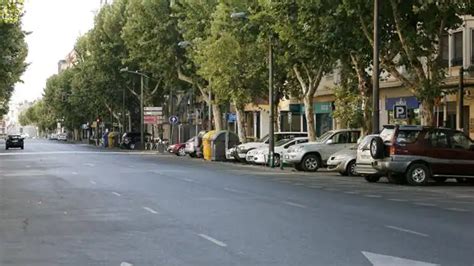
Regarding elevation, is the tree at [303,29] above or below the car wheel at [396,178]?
above

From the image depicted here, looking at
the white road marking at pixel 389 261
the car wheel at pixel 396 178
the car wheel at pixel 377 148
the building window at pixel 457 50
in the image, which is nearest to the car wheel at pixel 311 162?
the car wheel at pixel 396 178

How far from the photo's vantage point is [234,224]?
1220 centimetres

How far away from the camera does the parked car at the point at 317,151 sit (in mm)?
29656

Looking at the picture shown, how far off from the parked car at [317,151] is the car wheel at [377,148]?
7478mm

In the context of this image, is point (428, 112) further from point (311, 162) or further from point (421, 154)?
point (311, 162)

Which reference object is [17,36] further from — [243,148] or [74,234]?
[74,234]

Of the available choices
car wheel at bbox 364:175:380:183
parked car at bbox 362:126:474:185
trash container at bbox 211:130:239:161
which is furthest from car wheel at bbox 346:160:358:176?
trash container at bbox 211:130:239:161

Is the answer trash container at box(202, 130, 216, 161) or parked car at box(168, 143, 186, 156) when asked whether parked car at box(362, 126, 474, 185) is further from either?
parked car at box(168, 143, 186, 156)

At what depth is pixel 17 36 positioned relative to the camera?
4406 cm

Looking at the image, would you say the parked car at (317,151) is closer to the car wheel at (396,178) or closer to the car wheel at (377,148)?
the car wheel at (396,178)

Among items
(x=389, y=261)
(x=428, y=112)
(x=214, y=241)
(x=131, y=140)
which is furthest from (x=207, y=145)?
(x=389, y=261)

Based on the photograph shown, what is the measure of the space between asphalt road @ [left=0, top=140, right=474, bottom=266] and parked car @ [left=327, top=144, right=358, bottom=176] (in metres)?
4.87

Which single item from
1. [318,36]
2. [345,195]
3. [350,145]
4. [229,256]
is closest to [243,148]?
[350,145]

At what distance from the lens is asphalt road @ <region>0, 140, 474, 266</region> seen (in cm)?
918
